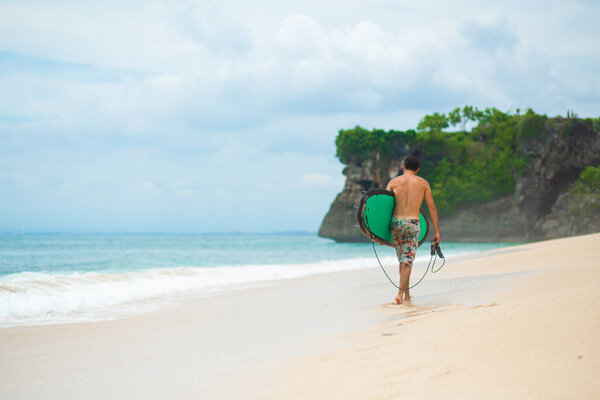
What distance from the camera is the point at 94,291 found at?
25.7ft

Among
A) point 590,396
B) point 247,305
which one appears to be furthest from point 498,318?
point 247,305

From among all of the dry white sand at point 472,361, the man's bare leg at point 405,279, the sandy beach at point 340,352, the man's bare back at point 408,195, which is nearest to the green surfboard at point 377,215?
the man's bare back at point 408,195

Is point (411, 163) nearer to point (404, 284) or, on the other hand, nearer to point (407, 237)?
point (407, 237)

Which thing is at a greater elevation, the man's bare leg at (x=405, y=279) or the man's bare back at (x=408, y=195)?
the man's bare back at (x=408, y=195)

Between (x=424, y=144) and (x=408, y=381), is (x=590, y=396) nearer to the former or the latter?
(x=408, y=381)

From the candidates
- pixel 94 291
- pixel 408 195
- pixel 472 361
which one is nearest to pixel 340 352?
pixel 472 361

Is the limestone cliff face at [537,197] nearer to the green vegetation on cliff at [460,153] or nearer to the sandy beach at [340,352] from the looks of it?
the green vegetation on cliff at [460,153]

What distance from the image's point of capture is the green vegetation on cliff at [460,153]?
44656mm

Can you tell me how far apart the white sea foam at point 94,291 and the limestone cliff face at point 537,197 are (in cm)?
3565

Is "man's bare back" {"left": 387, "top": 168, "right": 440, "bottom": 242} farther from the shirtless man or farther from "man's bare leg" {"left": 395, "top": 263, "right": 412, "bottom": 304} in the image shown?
"man's bare leg" {"left": 395, "top": 263, "right": 412, "bottom": 304}

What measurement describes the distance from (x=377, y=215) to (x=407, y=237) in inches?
16.6

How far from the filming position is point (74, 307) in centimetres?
664

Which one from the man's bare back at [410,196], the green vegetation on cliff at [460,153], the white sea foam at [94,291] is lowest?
the white sea foam at [94,291]

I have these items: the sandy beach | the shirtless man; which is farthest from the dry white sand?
the shirtless man
